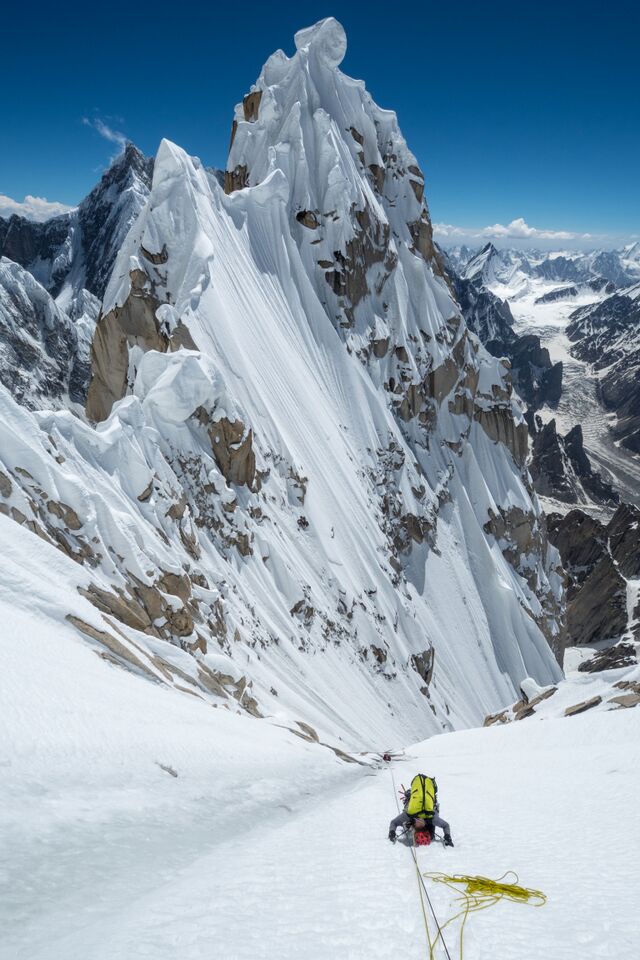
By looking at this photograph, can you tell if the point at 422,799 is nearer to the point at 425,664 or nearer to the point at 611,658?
the point at 425,664

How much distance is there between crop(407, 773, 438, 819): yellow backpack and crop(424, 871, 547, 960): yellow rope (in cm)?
135

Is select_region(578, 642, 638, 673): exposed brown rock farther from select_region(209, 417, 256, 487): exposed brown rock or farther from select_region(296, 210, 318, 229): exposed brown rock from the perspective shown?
select_region(296, 210, 318, 229): exposed brown rock

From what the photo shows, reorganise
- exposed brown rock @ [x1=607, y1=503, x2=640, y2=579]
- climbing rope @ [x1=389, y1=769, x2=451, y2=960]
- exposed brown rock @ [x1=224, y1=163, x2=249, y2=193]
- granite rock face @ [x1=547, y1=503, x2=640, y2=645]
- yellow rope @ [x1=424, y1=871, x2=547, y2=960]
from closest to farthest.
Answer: climbing rope @ [x1=389, y1=769, x2=451, y2=960], yellow rope @ [x1=424, y1=871, x2=547, y2=960], exposed brown rock @ [x1=224, y1=163, x2=249, y2=193], granite rock face @ [x1=547, y1=503, x2=640, y2=645], exposed brown rock @ [x1=607, y1=503, x2=640, y2=579]

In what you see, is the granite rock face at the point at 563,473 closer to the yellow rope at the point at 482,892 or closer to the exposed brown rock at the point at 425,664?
the exposed brown rock at the point at 425,664

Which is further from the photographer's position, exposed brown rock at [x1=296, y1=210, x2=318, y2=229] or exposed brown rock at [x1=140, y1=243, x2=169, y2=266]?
exposed brown rock at [x1=296, y1=210, x2=318, y2=229]

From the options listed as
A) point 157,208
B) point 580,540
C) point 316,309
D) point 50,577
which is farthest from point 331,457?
point 580,540

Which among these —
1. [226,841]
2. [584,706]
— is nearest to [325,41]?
[584,706]

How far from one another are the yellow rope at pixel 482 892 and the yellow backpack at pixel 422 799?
4.44 feet

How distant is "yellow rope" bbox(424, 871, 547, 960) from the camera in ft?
18.8

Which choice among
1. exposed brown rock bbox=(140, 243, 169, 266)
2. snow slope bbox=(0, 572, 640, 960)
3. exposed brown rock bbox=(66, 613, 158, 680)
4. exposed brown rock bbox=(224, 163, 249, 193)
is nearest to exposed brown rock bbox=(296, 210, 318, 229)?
exposed brown rock bbox=(224, 163, 249, 193)

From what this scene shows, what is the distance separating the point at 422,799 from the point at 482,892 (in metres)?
1.92

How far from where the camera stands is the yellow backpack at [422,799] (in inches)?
308

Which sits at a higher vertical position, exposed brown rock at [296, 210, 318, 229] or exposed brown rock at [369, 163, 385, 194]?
exposed brown rock at [369, 163, 385, 194]

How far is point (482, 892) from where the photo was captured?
6055 millimetres
